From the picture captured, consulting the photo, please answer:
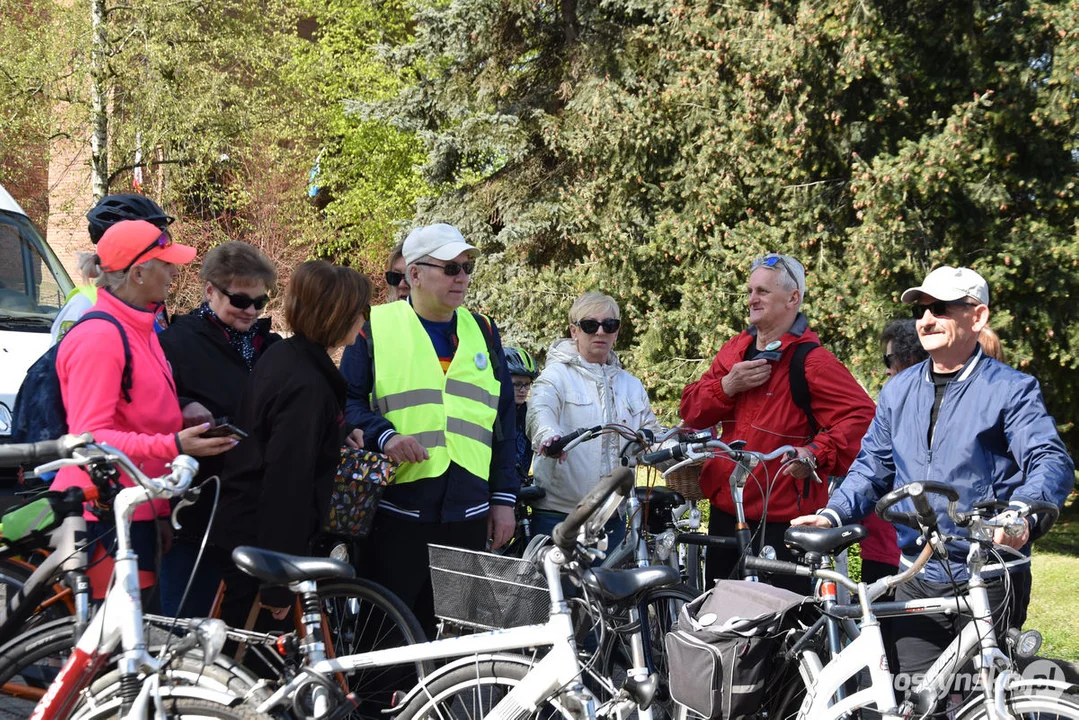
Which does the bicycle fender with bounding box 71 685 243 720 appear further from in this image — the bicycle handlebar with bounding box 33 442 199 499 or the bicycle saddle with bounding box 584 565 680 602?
the bicycle saddle with bounding box 584 565 680 602

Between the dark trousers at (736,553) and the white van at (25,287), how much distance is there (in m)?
4.78

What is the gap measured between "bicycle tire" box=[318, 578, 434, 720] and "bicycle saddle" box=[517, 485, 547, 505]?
5.37ft

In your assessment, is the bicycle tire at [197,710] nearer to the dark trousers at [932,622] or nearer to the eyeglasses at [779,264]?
the dark trousers at [932,622]

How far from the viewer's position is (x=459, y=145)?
21.0 metres

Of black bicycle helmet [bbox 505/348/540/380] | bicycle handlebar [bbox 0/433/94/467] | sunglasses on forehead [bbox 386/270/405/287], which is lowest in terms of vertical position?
black bicycle helmet [bbox 505/348/540/380]

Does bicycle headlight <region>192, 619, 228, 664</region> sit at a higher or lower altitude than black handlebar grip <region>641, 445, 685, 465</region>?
lower

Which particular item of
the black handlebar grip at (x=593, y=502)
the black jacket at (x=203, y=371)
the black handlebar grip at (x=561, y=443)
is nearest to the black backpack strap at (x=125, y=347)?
the black jacket at (x=203, y=371)

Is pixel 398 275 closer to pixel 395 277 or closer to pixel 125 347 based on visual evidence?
pixel 395 277

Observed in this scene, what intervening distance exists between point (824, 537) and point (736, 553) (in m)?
1.76

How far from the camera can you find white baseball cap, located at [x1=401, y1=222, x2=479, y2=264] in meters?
4.80

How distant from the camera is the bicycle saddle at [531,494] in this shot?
19.7 ft

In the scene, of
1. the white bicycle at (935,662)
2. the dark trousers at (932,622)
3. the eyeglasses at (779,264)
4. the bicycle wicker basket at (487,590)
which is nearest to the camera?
the white bicycle at (935,662)

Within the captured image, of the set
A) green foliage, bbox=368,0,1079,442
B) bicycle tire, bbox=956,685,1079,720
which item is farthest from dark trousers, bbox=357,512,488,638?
green foliage, bbox=368,0,1079,442

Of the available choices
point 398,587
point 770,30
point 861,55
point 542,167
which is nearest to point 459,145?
point 542,167
